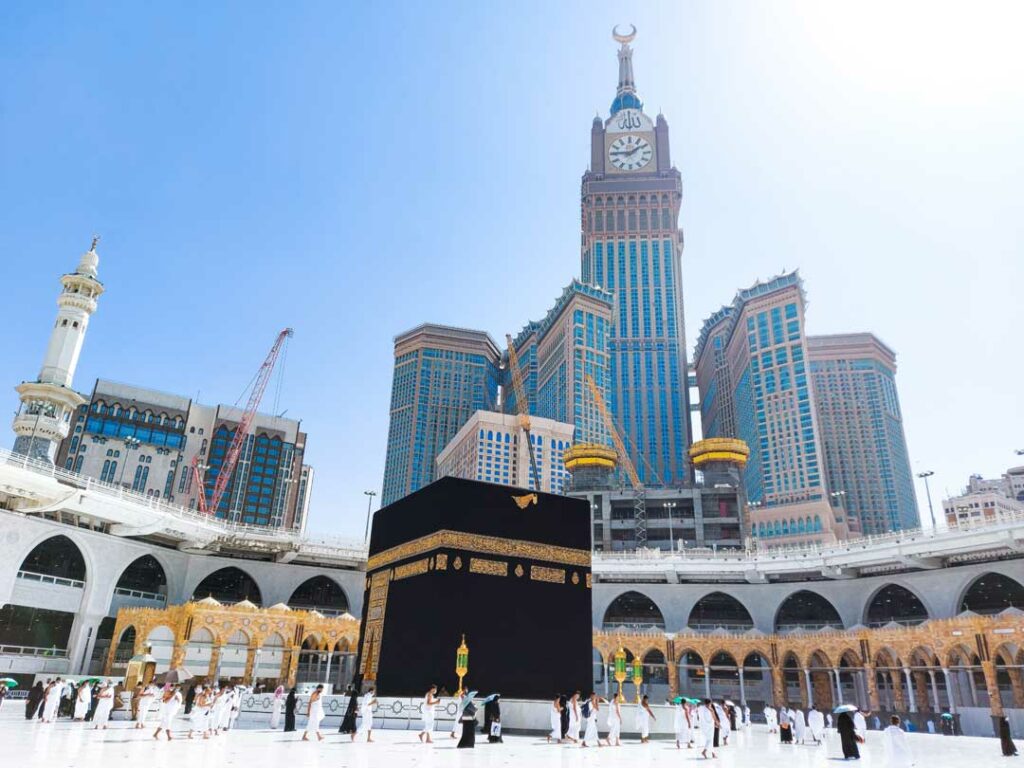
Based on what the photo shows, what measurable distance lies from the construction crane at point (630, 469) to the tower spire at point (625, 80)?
186ft

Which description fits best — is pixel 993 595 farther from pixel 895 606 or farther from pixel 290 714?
pixel 290 714

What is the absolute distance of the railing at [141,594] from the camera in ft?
111

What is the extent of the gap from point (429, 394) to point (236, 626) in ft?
308

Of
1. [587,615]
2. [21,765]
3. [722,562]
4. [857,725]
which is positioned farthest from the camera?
[722,562]

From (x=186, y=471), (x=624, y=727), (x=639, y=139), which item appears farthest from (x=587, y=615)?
(x=639, y=139)

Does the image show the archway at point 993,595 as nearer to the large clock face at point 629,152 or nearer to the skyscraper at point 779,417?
the skyscraper at point 779,417

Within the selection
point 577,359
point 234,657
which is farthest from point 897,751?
point 577,359

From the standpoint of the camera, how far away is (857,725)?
12.2 meters

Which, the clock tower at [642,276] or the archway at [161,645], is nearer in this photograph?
the archway at [161,645]

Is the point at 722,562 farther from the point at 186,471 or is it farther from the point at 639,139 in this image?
the point at 639,139

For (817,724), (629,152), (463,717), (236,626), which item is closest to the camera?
(463,717)

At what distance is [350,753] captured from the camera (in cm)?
1090

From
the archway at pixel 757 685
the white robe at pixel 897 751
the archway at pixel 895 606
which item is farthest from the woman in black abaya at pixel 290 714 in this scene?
the archway at pixel 895 606

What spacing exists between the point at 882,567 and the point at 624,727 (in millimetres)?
24845
